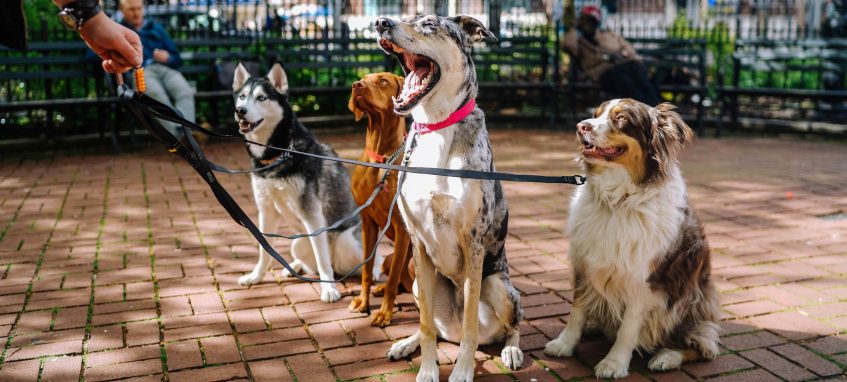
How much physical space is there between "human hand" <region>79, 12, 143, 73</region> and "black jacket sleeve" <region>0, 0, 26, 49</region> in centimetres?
23

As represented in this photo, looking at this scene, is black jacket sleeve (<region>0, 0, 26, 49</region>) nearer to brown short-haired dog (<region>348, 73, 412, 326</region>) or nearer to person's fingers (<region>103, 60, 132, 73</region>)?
person's fingers (<region>103, 60, 132, 73</region>)

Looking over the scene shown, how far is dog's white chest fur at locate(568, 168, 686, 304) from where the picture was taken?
3438 mm

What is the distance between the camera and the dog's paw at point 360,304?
439 centimetres

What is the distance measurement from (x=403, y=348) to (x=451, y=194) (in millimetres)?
953

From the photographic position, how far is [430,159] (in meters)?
3.35

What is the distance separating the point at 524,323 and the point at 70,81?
27.2 feet

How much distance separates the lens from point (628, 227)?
345 cm

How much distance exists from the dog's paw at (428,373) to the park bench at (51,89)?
24.9ft

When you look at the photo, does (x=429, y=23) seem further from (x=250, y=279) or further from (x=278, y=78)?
(x=250, y=279)

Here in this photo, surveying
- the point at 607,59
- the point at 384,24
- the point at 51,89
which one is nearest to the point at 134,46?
the point at 384,24

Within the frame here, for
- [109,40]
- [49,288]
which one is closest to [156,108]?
[109,40]

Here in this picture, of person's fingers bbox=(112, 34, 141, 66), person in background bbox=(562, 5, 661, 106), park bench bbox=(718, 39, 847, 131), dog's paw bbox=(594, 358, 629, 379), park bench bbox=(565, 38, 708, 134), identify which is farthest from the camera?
park bench bbox=(565, 38, 708, 134)

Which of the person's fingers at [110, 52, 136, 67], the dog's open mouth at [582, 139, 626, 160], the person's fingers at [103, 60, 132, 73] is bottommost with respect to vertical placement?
the dog's open mouth at [582, 139, 626, 160]

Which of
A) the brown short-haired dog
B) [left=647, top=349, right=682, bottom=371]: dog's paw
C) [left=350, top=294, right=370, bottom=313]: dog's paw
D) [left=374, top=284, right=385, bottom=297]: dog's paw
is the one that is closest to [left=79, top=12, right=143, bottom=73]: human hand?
the brown short-haired dog
